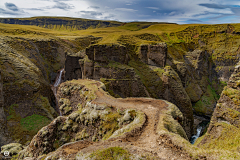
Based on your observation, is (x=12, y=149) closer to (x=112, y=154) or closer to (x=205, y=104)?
(x=112, y=154)

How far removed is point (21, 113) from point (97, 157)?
24867 millimetres

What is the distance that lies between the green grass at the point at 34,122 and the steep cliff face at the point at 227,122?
80.1 ft

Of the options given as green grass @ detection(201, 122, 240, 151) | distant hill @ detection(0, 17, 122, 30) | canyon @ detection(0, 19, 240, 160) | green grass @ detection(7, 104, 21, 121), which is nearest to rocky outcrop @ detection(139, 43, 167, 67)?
canyon @ detection(0, 19, 240, 160)

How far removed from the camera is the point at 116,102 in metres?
14.5

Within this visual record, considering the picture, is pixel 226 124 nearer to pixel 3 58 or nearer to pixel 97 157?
pixel 97 157

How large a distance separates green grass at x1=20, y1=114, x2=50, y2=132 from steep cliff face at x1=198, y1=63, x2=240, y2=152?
24425 mm

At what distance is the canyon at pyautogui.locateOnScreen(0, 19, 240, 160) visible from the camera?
848 cm

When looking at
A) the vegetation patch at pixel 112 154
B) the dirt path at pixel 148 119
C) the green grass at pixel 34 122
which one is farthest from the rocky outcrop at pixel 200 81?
the vegetation patch at pixel 112 154

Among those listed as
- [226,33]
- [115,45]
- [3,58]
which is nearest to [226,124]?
[115,45]

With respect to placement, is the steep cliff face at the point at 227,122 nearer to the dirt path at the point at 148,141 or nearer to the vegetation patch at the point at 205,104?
the dirt path at the point at 148,141

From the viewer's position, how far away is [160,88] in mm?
34250

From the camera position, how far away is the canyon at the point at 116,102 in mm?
8484

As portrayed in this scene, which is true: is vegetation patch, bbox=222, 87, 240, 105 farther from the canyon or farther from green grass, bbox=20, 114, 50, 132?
A: green grass, bbox=20, 114, 50, 132

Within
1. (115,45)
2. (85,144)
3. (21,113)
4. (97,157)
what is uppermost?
(115,45)
